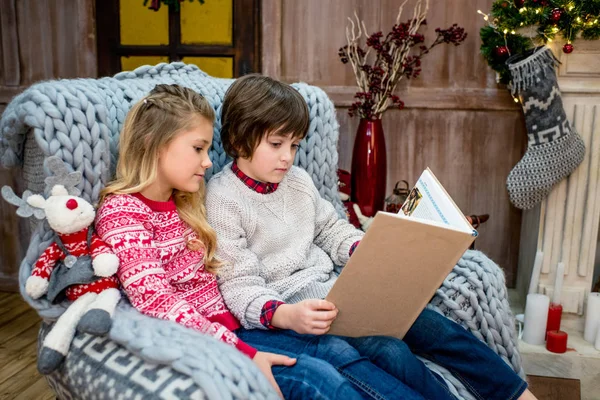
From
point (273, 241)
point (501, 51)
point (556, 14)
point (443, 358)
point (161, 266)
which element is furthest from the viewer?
point (501, 51)

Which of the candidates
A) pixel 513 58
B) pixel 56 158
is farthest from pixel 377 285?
pixel 513 58

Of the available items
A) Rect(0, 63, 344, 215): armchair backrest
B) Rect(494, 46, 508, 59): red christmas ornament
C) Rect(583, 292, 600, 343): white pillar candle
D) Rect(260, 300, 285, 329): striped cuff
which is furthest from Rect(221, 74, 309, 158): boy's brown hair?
Rect(583, 292, 600, 343): white pillar candle

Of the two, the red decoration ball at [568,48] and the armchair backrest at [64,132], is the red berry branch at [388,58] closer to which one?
the red decoration ball at [568,48]

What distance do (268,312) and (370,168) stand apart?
962 millimetres

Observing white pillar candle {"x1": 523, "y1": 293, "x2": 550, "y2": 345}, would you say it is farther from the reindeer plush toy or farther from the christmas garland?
the reindeer plush toy

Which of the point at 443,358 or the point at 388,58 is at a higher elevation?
the point at 388,58

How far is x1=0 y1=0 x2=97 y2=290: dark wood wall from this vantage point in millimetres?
2363

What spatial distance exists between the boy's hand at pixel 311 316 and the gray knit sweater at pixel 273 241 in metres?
0.07

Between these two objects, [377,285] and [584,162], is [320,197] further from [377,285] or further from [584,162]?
[584,162]

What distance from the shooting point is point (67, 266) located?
0.98 meters

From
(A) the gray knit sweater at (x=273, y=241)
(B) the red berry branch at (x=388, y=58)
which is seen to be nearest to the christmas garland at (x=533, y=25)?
(B) the red berry branch at (x=388, y=58)

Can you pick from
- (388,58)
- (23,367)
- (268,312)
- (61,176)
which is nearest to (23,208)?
(61,176)

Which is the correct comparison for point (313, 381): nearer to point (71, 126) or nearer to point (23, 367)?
point (71, 126)

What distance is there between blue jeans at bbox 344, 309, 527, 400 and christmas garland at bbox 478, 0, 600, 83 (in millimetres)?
1079
